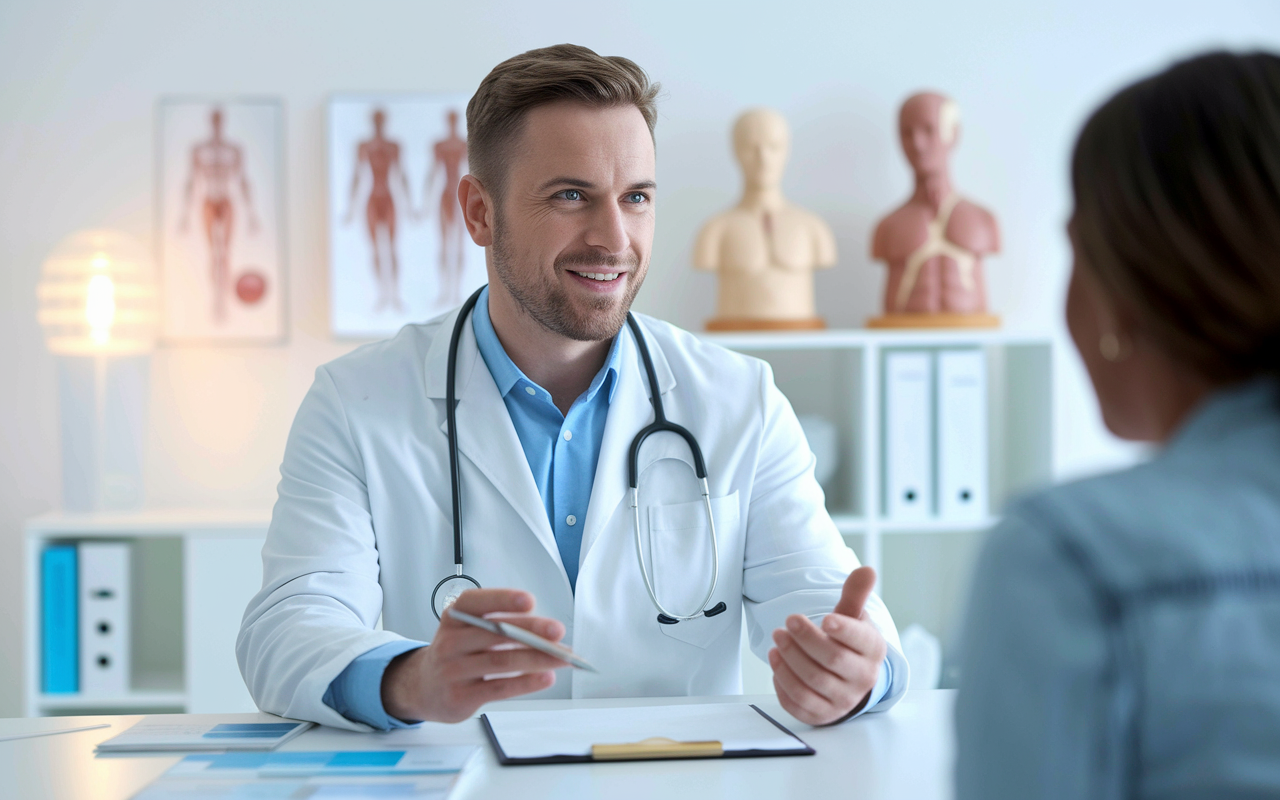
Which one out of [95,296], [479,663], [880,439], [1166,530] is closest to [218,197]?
[95,296]

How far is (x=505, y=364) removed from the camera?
5.17 feet

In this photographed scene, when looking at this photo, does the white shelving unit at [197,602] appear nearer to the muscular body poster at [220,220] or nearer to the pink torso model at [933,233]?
the muscular body poster at [220,220]

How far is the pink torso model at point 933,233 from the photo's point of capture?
2574 mm

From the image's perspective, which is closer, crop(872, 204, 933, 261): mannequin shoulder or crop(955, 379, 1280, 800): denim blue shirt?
crop(955, 379, 1280, 800): denim blue shirt

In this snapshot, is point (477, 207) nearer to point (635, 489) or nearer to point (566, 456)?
point (566, 456)

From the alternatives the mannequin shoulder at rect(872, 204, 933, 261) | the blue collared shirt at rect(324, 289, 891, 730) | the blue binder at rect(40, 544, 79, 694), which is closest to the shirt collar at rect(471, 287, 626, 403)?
the blue collared shirt at rect(324, 289, 891, 730)

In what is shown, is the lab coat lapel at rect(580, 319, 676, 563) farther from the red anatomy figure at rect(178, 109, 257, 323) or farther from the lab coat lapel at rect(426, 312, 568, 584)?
the red anatomy figure at rect(178, 109, 257, 323)

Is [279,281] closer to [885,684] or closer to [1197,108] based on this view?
[885,684]

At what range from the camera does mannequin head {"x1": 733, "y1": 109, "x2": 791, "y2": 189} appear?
2576 millimetres

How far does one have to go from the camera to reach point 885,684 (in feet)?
3.83

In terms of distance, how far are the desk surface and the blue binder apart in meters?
1.41

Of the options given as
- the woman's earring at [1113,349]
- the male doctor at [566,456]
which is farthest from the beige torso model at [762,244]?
the woman's earring at [1113,349]

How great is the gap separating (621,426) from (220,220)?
5.55 ft

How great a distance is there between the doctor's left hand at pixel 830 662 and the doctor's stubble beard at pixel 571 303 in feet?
2.03
